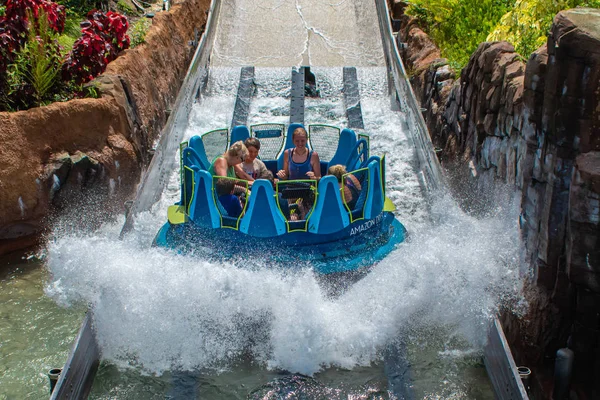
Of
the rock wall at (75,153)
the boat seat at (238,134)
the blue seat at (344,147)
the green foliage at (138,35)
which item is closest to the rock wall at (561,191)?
the blue seat at (344,147)

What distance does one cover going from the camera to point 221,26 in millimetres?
11461

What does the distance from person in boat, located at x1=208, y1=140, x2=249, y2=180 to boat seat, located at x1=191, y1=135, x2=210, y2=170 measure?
0.26 m

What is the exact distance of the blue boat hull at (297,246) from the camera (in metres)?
5.16

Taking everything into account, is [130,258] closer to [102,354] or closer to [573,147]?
[102,354]

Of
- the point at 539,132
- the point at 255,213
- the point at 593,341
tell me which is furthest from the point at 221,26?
the point at 593,341

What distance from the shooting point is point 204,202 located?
17.2 feet

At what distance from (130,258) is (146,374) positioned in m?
0.90

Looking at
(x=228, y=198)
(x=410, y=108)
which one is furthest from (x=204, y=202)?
(x=410, y=108)

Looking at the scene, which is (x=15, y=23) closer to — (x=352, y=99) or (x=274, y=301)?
(x=274, y=301)

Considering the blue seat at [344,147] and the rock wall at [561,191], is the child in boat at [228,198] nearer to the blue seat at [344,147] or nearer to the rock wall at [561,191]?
the blue seat at [344,147]

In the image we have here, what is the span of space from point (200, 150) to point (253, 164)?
0.58 metres

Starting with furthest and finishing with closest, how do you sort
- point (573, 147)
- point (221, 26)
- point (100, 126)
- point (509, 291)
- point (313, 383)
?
point (221, 26), point (100, 126), point (509, 291), point (313, 383), point (573, 147)

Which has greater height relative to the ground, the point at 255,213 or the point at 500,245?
the point at 255,213

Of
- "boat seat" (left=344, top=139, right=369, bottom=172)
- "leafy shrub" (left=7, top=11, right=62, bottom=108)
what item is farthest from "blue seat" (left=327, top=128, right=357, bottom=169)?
"leafy shrub" (left=7, top=11, right=62, bottom=108)
